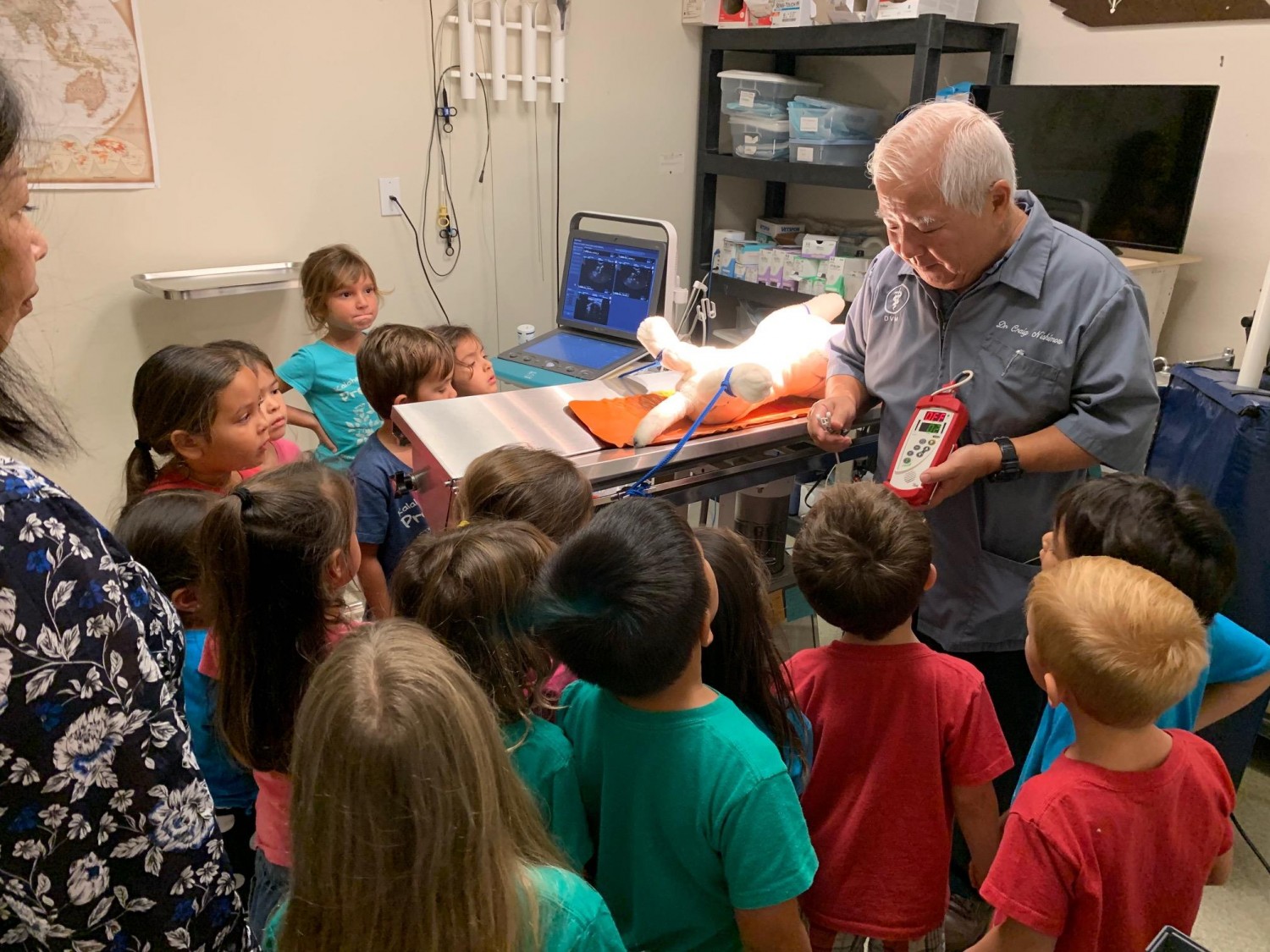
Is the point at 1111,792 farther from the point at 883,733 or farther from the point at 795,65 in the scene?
the point at 795,65

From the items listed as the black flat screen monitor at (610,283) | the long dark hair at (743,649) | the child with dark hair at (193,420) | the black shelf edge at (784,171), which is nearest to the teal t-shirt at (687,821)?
the long dark hair at (743,649)

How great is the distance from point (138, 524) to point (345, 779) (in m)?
0.81

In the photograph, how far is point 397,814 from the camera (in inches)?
24.3

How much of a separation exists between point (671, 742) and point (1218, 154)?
2486 mm

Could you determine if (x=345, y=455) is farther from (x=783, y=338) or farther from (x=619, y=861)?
(x=619, y=861)

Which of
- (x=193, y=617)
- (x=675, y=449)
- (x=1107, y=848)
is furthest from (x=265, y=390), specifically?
(x=1107, y=848)

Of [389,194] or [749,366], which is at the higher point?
[389,194]

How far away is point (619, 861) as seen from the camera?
96cm

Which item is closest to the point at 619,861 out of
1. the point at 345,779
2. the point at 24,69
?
the point at 345,779

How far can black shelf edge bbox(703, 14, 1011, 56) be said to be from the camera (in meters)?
2.75

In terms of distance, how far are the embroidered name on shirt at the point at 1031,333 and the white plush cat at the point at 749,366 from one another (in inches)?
15.4

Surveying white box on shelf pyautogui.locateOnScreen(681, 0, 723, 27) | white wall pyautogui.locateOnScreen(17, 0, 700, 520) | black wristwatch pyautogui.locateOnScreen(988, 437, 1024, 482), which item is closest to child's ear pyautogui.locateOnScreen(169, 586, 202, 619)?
black wristwatch pyautogui.locateOnScreen(988, 437, 1024, 482)

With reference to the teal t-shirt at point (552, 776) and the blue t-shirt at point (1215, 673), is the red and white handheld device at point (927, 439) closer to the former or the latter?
the blue t-shirt at point (1215, 673)

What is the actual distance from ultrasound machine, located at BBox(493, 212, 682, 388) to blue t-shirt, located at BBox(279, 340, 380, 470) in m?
0.40
